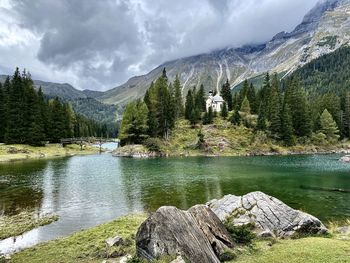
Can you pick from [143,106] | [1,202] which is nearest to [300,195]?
[1,202]

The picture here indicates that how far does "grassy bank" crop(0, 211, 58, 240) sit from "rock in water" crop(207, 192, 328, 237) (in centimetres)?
1811

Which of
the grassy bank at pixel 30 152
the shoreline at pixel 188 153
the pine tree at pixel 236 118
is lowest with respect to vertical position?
the shoreline at pixel 188 153

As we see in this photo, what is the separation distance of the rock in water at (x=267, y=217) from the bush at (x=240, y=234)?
1.30 meters

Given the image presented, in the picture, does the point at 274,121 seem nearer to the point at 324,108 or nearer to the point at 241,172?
the point at 324,108

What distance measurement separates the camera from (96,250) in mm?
24438

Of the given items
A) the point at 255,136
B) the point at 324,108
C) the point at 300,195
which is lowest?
the point at 300,195

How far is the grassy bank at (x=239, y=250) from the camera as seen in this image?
19859mm

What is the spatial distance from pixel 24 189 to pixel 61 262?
33926mm

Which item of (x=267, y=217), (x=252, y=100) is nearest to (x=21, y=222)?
(x=267, y=217)

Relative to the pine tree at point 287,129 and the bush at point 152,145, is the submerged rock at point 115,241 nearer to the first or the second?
the bush at point 152,145

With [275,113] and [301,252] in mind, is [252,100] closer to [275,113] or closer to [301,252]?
[275,113]

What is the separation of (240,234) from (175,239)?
24.6 feet

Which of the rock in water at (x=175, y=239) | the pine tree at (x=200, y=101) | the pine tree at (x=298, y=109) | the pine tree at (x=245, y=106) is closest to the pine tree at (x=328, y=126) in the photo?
the pine tree at (x=298, y=109)

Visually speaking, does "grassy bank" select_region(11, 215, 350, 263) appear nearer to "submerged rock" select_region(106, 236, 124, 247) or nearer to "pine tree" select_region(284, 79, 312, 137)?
"submerged rock" select_region(106, 236, 124, 247)
